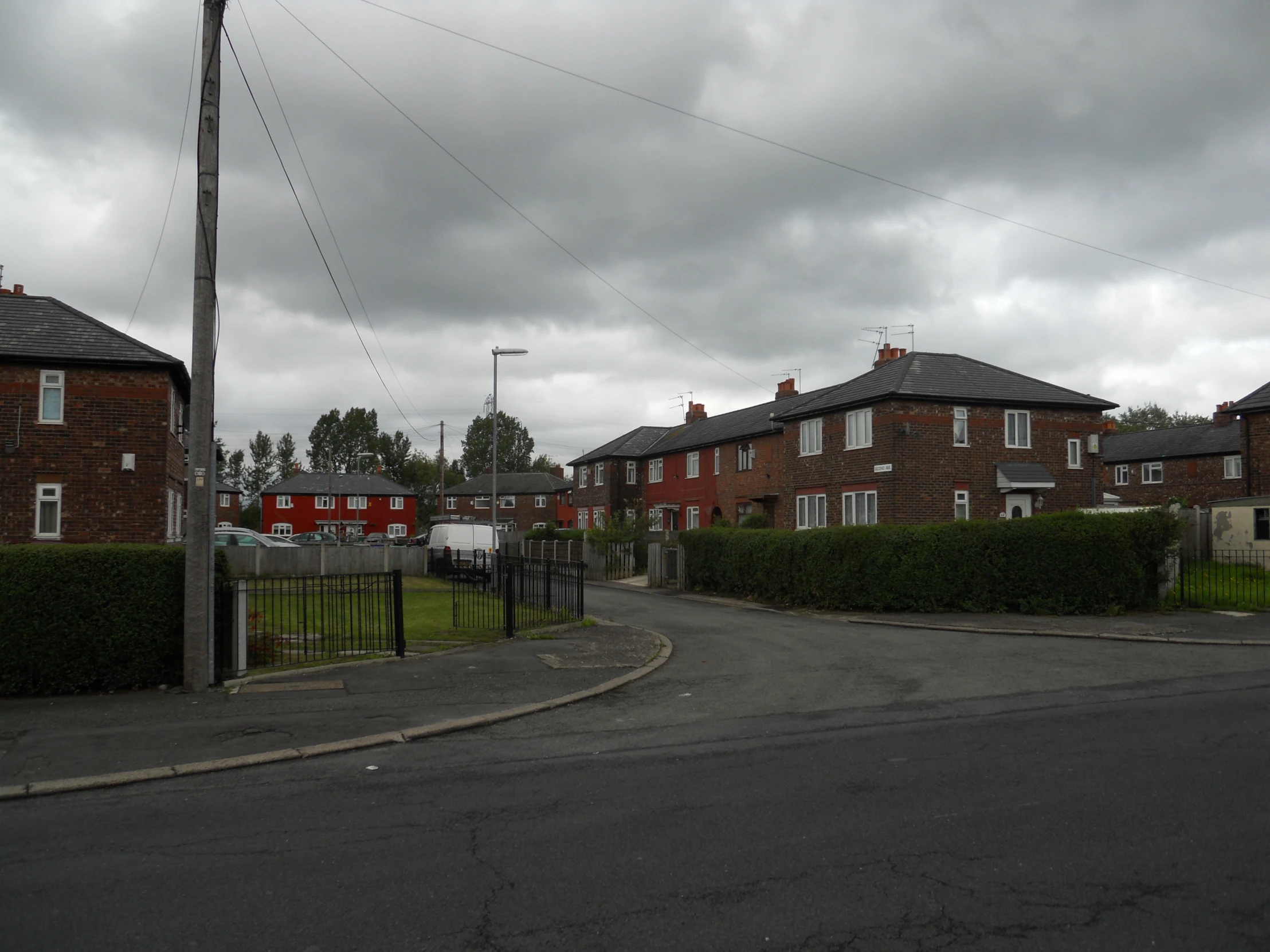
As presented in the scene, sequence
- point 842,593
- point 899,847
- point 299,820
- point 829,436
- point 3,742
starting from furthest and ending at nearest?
point 829,436 → point 842,593 → point 3,742 → point 299,820 → point 899,847

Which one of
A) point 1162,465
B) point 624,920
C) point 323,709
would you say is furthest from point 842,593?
point 1162,465

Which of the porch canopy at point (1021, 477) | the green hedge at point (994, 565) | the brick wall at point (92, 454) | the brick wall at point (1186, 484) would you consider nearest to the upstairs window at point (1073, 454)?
the porch canopy at point (1021, 477)

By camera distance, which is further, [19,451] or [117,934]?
[19,451]

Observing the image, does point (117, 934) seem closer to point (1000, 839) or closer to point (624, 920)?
point (624, 920)

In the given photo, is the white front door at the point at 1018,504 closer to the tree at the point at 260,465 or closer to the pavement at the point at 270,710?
the pavement at the point at 270,710

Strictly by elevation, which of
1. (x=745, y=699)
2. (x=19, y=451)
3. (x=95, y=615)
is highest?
(x=19, y=451)

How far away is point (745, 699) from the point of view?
11.0 m

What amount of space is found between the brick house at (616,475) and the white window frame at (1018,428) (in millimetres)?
26546

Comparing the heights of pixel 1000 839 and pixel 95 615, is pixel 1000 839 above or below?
below

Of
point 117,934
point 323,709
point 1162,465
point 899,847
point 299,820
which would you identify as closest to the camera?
point 117,934

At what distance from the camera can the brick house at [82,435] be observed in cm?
2362

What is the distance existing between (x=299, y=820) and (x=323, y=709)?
385cm

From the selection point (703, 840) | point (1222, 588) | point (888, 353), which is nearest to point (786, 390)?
point (888, 353)

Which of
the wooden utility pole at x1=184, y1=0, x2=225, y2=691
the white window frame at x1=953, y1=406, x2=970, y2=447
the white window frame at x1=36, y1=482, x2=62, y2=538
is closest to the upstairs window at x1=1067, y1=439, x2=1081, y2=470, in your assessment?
the white window frame at x1=953, y1=406, x2=970, y2=447
